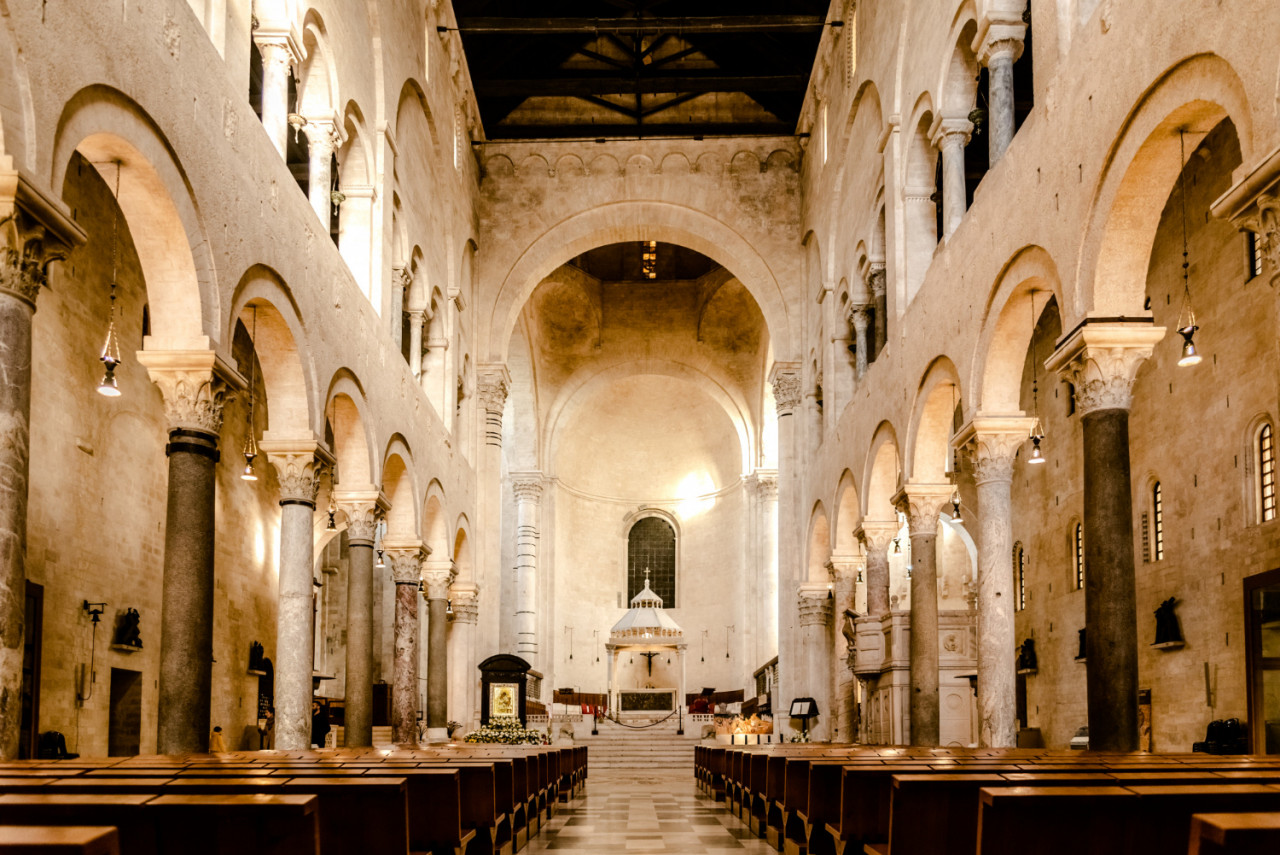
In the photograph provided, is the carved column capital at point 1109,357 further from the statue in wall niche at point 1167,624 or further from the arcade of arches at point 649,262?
the statue in wall niche at point 1167,624

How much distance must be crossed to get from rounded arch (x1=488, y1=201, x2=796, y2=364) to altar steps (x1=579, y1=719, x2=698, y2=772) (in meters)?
9.89

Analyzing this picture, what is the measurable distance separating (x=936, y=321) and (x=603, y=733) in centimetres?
2001

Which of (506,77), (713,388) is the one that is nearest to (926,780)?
(506,77)

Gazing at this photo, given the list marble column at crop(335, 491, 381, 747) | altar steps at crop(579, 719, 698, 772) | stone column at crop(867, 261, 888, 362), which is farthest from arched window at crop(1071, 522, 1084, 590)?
marble column at crop(335, 491, 381, 747)

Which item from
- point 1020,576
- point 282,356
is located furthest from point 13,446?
point 1020,576

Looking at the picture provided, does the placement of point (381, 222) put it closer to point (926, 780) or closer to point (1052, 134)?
A: point (1052, 134)

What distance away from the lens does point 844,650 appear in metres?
24.2

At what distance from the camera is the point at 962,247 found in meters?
15.1

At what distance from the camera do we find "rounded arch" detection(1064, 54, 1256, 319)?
921cm

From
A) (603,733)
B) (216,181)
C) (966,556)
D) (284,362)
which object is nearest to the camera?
(216,181)

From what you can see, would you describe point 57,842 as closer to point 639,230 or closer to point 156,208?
point 156,208

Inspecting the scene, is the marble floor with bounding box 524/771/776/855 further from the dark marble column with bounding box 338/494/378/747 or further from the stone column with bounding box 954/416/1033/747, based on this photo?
the dark marble column with bounding box 338/494/378/747

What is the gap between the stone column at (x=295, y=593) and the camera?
14.5m

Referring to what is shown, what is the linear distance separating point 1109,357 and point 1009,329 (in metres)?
2.73
